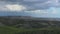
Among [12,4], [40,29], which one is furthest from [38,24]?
[12,4]

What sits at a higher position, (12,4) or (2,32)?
(12,4)

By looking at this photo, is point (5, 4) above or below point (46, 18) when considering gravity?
above

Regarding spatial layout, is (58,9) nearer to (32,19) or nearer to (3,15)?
(32,19)

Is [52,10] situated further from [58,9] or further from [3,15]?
[3,15]

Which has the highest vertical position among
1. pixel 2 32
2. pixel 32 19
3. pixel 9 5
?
pixel 9 5

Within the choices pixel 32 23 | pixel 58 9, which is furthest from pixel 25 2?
pixel 58 9

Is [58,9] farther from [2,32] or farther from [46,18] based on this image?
[2,32]

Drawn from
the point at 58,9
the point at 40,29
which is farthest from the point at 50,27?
Result: the point at 58,9
